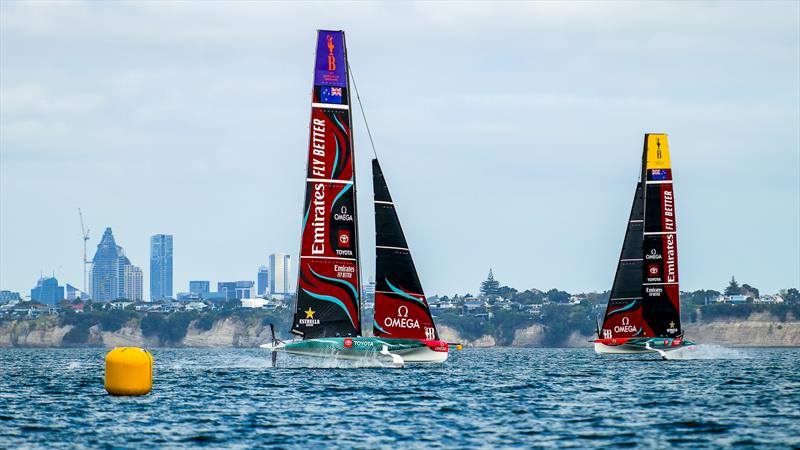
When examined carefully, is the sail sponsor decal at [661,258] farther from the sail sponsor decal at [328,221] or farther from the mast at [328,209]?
the sail sponsor decal at [328,221]

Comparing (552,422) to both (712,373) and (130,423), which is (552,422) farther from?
(712,373)

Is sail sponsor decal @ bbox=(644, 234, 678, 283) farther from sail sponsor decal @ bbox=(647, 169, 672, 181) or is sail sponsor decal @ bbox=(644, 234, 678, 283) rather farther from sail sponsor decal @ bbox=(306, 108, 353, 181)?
sail sponsor decal @ bbox=(306, 108, 353, 181)

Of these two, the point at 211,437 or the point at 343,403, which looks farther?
the point at 343,403

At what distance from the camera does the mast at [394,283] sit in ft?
209

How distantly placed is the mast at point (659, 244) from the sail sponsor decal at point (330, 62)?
2793 centimetres

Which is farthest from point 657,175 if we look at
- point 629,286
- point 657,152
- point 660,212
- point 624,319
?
point 624,319

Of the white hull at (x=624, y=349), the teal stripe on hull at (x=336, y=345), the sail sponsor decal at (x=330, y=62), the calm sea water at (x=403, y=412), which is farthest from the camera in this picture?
the white hull at (x=624, y=349)

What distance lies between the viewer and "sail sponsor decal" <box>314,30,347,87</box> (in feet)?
202

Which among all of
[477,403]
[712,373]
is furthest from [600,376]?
[477,403]

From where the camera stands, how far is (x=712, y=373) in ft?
222

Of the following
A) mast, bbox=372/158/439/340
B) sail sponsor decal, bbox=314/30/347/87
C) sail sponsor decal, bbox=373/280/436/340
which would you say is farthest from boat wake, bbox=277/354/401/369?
sail sponsor decal, bbox=314/30/347/87

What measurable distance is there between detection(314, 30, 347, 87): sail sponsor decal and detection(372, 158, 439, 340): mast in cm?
579

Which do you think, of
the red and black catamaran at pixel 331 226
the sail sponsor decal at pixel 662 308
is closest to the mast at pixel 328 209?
the red and black catamaran at pixel 331 226

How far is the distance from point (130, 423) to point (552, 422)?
38.4ft
